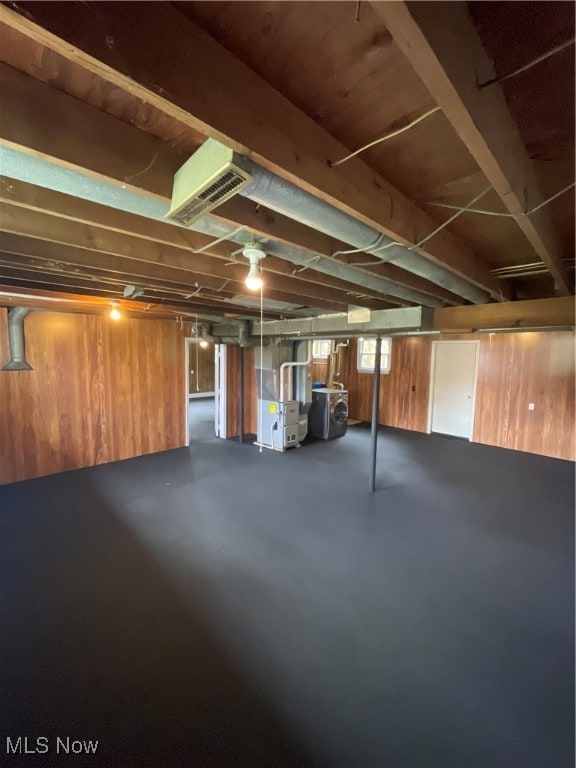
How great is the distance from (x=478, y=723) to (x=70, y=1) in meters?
2.71

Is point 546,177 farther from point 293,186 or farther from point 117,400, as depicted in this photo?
point 117,400

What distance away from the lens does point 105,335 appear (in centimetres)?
457

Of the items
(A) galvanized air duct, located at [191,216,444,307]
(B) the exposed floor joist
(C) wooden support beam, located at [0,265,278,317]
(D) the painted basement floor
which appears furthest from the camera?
(C) wooden support beam, located at [0,265,278,317]

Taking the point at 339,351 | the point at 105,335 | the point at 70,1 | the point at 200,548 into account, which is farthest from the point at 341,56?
the point at 339,351

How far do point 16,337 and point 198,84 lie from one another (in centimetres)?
421

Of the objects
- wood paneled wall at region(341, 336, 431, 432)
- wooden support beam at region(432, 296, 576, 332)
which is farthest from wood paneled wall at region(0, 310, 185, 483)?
wood paneled wall at region(341, 336, 431, 432)

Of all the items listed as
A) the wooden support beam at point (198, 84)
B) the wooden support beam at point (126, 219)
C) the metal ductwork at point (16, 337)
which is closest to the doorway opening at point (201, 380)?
the metal ductwork at point (16, 337)

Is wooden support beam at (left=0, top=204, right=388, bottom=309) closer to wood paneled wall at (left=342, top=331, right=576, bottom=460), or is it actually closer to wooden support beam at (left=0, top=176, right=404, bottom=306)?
wooden support beam at (left=0, top=176, right=404, bottom=306)

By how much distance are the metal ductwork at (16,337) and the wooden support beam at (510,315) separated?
15.1 feet

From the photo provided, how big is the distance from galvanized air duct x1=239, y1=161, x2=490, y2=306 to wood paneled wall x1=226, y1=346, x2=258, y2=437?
14.4ft

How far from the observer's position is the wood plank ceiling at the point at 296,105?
0.68m

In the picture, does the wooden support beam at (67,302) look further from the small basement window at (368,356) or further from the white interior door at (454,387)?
the white interior door at (454,387)

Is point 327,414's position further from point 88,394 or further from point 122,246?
point 122,246

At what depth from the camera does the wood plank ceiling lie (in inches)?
26.7
